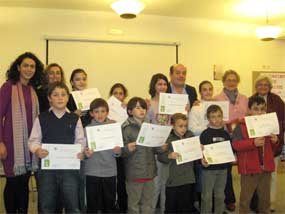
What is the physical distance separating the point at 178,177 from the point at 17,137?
1.52 metres

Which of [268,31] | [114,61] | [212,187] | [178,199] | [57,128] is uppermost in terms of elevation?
[268,31]

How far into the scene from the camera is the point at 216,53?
21.7 ft

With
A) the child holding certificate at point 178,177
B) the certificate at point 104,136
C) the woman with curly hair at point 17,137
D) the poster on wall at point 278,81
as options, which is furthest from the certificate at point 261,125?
the poster on wall at point 278,81

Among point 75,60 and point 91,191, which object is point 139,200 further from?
point 75,60

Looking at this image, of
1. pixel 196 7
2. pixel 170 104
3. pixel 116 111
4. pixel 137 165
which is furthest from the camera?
pixel 196 7

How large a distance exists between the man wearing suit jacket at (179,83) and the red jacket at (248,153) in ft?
2.09

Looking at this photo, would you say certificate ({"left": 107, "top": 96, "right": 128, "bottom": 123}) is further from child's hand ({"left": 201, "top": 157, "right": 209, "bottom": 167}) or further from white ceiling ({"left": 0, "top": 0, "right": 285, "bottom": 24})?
white ceiling ({"left": 0, "top": 0, "right": 285, "bottom": 24})

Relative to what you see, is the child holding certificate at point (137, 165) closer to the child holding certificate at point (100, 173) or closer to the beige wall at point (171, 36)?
the child holding certificate at point (100, 173)

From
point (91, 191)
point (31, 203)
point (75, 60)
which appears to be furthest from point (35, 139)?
point (75, 60)

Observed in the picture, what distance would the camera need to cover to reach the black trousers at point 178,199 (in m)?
3.28

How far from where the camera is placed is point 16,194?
3.08m

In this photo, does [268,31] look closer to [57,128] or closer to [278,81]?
[278,81]

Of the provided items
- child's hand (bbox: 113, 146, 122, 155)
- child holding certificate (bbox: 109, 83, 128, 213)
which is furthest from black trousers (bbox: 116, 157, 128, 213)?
child's hand (bbox: 113, 146, 122, 155)

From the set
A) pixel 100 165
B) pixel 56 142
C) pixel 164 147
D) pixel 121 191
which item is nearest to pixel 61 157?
pixel 56 142
